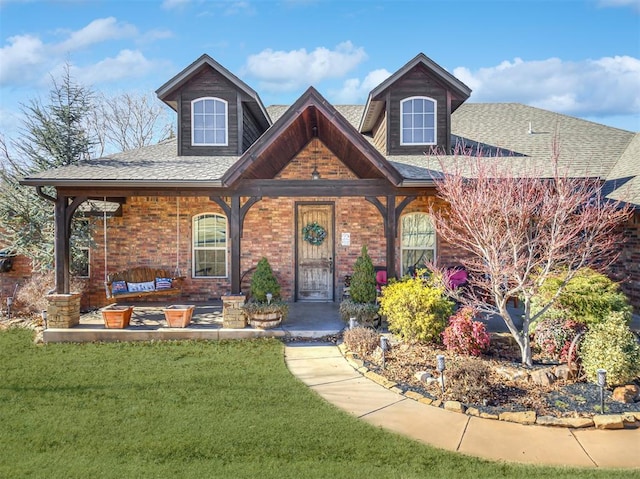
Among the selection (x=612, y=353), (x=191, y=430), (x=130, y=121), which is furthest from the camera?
(x=130, y=121)

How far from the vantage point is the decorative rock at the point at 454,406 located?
4806 millimetres

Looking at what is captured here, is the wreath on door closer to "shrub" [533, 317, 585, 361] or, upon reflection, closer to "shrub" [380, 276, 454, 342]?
"shrub" [380, 276, 454, 342]

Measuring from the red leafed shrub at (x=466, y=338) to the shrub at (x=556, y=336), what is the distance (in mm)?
829

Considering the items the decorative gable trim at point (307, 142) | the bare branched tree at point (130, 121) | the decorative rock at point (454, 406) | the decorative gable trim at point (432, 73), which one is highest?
the bare branched tree at point (130, 121)

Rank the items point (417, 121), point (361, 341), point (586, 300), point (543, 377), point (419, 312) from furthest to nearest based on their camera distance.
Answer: point (417, 121)
point (419, 312)
point (361, 341)
point (586, 300)
point (543, 377)

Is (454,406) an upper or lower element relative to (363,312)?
lower

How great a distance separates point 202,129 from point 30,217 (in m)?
4.78

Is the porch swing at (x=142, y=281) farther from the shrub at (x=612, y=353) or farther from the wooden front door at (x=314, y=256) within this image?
the shrub at (x=612, y=353)

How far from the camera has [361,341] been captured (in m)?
6.72

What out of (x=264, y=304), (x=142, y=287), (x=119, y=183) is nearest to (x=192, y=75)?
(x=119, y=183)

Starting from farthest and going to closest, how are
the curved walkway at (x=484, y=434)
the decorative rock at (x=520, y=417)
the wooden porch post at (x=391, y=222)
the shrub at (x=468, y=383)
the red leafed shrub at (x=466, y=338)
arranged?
the wooden porch post at (x=391, y=222)
the red leafed shrub at (x=466, y=338)
the shrub at (x=468, y=383)
the decorative rock at (x=520, y=417)
the curved walkway at (x=484, y=434)

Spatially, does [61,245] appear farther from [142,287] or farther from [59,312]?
[142,287]

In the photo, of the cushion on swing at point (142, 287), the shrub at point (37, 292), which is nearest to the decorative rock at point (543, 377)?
the cushion on swing at point (142, 287)

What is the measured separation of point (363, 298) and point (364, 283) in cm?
30
